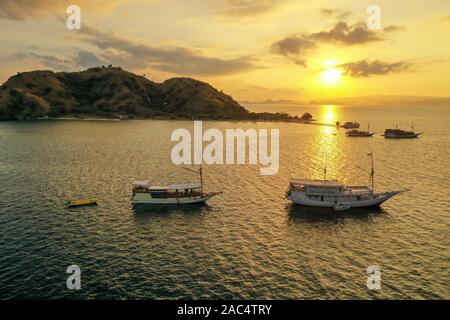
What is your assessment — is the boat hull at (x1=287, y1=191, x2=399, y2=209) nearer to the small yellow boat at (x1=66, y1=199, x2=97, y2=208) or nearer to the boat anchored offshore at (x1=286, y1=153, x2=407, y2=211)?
the boat anchored offshore at (x1=286, y1=153, x2=407, y2=211)

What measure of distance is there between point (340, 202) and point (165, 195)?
48222 mm

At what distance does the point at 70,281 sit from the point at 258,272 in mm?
30213

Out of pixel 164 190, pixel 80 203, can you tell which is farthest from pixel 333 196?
pixel 80 203

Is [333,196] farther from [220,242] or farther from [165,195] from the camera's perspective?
[165,195]

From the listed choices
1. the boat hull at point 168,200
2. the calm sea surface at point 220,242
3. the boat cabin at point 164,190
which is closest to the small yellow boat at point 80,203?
the calm sea surface at point 220,242

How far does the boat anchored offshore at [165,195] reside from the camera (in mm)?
92012

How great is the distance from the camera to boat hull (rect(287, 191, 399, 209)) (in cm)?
9162

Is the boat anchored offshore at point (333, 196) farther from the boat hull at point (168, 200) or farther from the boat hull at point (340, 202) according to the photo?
the boat hull at point (168, 200)

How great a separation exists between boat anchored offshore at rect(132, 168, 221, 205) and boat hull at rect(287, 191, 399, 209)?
24.2 m

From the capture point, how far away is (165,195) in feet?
308

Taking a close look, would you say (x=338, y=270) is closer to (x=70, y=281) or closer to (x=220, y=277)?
(x=220, y=277)

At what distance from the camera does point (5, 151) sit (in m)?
169

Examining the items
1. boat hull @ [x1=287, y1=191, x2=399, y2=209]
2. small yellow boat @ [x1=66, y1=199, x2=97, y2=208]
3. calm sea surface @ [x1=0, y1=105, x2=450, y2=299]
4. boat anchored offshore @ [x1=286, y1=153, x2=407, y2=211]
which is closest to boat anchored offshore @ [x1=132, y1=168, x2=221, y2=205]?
calm sea surface @ [x1=0, y1=105, x2=450, y2=299]
